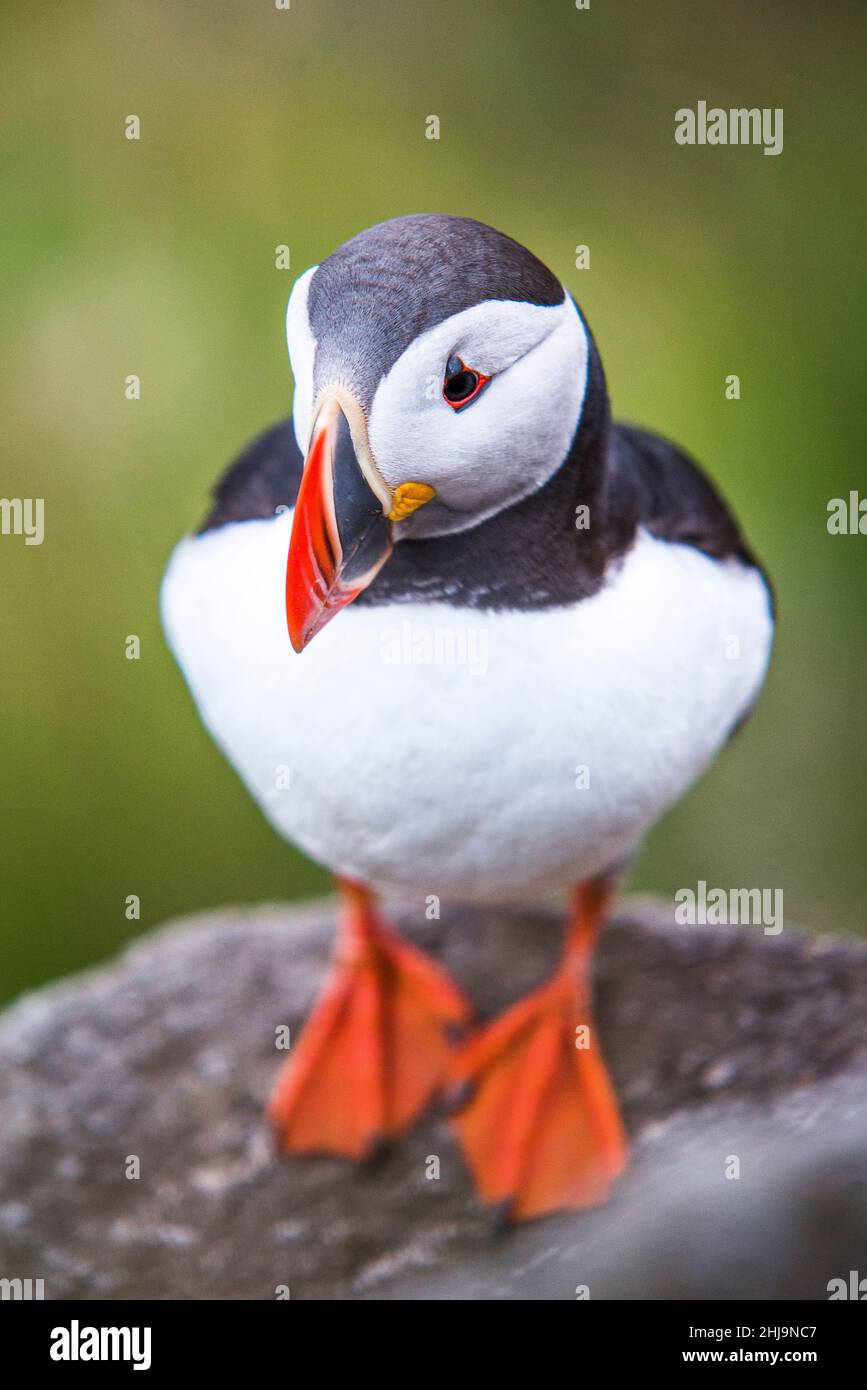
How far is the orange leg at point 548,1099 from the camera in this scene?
4.95 feet

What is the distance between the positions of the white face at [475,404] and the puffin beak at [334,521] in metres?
0.01

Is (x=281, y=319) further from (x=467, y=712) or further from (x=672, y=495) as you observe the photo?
(x=467, y=712)

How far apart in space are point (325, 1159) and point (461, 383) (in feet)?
3.07

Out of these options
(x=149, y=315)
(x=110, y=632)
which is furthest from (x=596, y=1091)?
(x=149, y=315)

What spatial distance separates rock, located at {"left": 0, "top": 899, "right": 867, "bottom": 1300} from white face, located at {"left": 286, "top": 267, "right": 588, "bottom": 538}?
57 centimetres

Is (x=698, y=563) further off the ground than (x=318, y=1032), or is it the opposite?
(x=698, y=563)

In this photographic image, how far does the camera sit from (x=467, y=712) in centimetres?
116

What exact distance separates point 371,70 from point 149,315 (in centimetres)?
51

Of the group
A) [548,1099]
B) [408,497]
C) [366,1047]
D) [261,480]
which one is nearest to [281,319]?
[261,480]

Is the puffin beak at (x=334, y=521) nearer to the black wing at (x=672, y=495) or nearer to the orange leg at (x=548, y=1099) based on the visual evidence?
the black wing at (x=672, y=495)

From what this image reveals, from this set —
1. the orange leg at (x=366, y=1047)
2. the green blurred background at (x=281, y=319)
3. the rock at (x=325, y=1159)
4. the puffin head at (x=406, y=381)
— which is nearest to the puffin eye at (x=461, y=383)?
the puffin head at (x=406, y=381)

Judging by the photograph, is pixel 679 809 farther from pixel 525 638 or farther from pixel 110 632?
pixel 525 638
